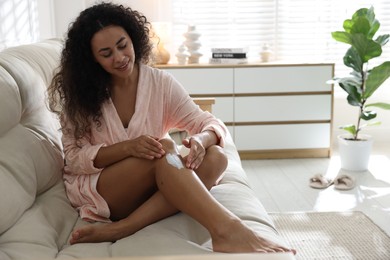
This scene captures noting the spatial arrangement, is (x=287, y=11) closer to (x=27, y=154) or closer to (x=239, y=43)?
(x=239, y=43)

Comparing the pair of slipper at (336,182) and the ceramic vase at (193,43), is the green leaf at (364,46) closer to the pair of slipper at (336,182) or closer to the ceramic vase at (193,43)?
the pair of slipper at (336,182)

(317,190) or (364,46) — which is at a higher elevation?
(364,46)

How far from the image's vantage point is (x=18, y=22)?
275 cm

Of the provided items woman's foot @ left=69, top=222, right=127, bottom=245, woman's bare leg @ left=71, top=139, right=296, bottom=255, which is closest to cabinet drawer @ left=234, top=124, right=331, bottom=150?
woman's bare leg @ left=71, top=139, right=296, bottom=255

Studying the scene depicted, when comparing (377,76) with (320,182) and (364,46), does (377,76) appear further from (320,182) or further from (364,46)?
(320,182)

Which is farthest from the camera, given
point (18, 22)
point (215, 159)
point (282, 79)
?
point (282, 79)

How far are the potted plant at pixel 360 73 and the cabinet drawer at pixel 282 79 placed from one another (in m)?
0.25

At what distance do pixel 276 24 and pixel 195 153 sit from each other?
9.80 feet

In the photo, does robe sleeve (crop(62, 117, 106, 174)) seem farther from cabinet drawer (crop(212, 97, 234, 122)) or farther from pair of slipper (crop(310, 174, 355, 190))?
cabinet drawer (crop(212, 97, 234, 122))

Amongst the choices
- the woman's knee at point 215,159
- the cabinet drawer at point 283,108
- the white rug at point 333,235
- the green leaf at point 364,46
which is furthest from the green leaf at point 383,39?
the woman's knee at point 215,159

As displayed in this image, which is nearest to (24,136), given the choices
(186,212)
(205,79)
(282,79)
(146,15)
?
(186,212)

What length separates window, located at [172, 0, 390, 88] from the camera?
4281 mm

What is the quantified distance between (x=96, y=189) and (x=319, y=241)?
1.19 m

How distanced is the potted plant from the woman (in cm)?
181
